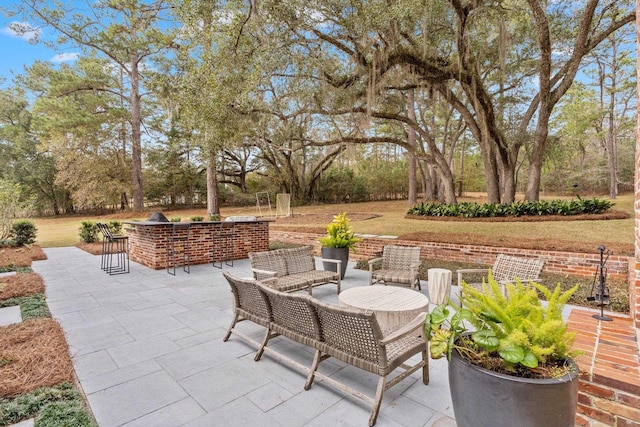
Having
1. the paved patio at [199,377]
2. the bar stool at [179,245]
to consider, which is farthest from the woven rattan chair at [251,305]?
the bar stool at [179,245]

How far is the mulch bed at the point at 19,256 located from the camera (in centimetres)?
618

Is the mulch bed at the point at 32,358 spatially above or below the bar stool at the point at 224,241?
below

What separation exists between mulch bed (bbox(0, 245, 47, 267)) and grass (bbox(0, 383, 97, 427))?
5.88 metres

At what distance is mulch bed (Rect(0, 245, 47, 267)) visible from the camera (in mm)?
6180

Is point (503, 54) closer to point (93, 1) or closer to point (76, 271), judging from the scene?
point (76, 271)

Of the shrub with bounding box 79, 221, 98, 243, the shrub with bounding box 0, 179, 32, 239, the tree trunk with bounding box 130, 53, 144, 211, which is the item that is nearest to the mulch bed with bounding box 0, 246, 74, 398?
the shrub with bounding box 0, 179, 32, 239

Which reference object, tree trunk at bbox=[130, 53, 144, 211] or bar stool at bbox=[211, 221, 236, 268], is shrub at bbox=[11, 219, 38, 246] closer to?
bar stool at bbox=[211, 221, 236, 268]

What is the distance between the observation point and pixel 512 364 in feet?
4.29

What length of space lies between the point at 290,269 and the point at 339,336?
101 inches

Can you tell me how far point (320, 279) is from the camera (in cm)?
418

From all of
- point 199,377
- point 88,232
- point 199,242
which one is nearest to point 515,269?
point 199,377

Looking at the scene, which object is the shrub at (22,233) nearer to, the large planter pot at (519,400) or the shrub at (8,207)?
the shrub at (8,207)

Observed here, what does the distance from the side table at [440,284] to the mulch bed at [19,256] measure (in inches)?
304

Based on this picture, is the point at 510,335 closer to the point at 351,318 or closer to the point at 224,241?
the point at 351,318
